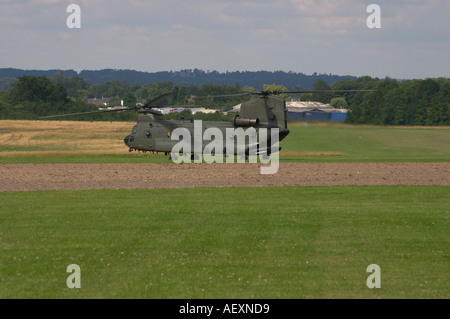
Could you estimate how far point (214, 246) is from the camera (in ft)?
54.0

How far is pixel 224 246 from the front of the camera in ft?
54.0

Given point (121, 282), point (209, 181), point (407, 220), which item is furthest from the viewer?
point (209, 181)

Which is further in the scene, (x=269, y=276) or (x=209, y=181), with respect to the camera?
(x=209, y=181)

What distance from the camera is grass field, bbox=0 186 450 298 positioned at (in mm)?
13031

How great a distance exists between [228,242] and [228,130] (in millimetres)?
21436

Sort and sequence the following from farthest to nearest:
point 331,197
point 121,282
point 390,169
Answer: point 390,169 → point 331,197 → point 121,282

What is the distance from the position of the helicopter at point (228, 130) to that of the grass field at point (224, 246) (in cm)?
1257

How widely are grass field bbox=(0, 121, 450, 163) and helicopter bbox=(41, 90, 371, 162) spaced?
31.6ft

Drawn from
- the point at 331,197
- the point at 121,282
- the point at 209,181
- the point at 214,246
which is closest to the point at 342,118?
the point at 209,181

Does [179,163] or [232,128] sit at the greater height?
[232,128]

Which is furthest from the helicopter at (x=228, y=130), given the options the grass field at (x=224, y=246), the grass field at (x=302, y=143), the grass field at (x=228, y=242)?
the grass field at (x=224, y=246)

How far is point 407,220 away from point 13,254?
492 inches

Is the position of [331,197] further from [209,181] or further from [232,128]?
[232,128]

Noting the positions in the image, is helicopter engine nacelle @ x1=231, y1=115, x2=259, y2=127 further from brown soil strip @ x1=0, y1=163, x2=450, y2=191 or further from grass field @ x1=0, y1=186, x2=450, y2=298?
grass field @ x1=0, y1=186, x2=450, y2=298
